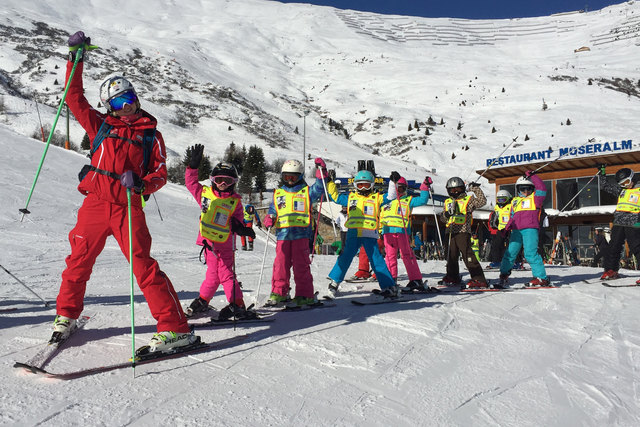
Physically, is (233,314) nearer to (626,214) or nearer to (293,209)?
(293,209)

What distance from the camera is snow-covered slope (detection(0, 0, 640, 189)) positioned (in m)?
49.2

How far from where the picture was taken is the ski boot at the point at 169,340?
3.04 metres

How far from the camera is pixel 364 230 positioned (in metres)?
6.12

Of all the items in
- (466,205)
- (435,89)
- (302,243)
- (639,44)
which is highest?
(639,44)

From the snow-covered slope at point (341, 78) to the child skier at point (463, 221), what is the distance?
3191cm

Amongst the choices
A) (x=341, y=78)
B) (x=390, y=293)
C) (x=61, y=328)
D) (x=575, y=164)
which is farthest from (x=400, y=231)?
(x=341, y=78)

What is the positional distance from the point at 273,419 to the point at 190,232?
560 inches

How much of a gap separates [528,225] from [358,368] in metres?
5.42

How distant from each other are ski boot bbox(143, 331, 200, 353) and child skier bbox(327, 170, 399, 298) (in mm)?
3066

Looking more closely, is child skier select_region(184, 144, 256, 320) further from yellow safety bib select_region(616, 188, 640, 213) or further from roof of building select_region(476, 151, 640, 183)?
roof of building select_region(476, 151, 640, 183)

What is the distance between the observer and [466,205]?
739 cm

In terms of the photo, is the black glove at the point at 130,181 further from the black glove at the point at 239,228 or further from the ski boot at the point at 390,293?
the ski boot at the point at 390,293

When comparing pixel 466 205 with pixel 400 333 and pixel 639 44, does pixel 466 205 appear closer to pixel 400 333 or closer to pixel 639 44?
pixel 400 333

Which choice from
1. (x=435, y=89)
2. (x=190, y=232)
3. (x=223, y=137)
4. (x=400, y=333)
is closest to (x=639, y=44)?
(x=435, y=89)
